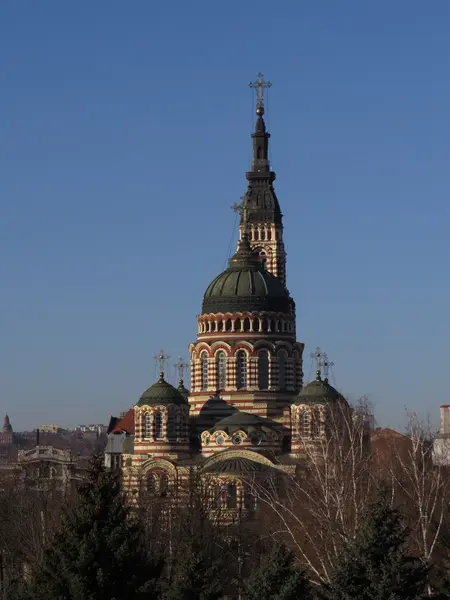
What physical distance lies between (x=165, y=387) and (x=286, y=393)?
237 inches

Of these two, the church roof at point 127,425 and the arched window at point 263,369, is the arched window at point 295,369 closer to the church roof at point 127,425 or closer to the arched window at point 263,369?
the arched window at point 263,369

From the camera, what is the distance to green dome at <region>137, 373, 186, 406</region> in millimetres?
74125

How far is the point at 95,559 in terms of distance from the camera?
30.8m

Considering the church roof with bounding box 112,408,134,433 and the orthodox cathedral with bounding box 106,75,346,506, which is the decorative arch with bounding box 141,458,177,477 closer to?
the orthodox cathedral with bounding box 106,75,346,506

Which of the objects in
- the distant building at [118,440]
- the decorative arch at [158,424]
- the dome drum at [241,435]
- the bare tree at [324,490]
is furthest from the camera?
the distant building at [118,440]

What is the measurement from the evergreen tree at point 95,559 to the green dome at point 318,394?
40.2 m

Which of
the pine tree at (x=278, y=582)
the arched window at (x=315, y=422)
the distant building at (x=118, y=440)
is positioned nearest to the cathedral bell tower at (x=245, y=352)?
the arched window at (x=315, y=422)

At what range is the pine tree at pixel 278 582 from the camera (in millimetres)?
30156

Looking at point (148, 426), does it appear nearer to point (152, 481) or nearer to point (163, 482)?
point (152, 481)

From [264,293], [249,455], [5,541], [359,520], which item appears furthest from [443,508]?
[264,293]

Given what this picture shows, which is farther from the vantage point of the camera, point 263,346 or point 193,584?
point 263,346

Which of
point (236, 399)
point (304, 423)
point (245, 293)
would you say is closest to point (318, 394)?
point (304, 423)

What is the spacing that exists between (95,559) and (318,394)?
41.5 meters

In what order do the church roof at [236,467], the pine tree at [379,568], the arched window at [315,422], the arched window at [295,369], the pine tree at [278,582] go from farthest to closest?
the arched window at [295,369]
the church roof at [236,467]
the arched window at [315,422]
the pine tree at [278,582]
the pine tree at [379,568]
